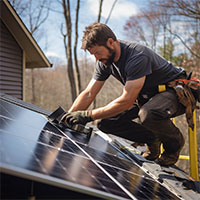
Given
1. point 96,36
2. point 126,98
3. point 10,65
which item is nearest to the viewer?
point 126,98

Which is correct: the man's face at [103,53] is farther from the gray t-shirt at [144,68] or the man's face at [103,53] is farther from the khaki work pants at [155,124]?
the khaki work pants at [155,124]

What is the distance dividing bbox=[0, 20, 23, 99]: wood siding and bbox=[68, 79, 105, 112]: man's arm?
5142 millimetres

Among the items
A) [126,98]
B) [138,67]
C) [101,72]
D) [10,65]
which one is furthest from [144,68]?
[10,65]

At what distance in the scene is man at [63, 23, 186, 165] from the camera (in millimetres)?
2779

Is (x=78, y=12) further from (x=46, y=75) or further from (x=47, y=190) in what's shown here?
(x=46, y=75)

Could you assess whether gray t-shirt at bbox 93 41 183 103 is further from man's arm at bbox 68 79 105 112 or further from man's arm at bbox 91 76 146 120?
man's arm at bbox 68 79 105 112

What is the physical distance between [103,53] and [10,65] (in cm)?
620

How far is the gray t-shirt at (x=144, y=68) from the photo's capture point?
110 inches

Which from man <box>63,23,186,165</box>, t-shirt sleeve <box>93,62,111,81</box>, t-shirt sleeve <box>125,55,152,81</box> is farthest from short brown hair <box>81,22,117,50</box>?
t-shirt sleeve <box>93,62,111,81</box>

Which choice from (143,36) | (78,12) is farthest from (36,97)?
(78,12)

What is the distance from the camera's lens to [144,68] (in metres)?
2.79

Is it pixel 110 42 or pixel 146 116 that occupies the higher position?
pixel 110 42

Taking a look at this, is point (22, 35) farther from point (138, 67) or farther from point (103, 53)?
point (138, 67)

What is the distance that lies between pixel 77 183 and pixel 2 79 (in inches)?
298
